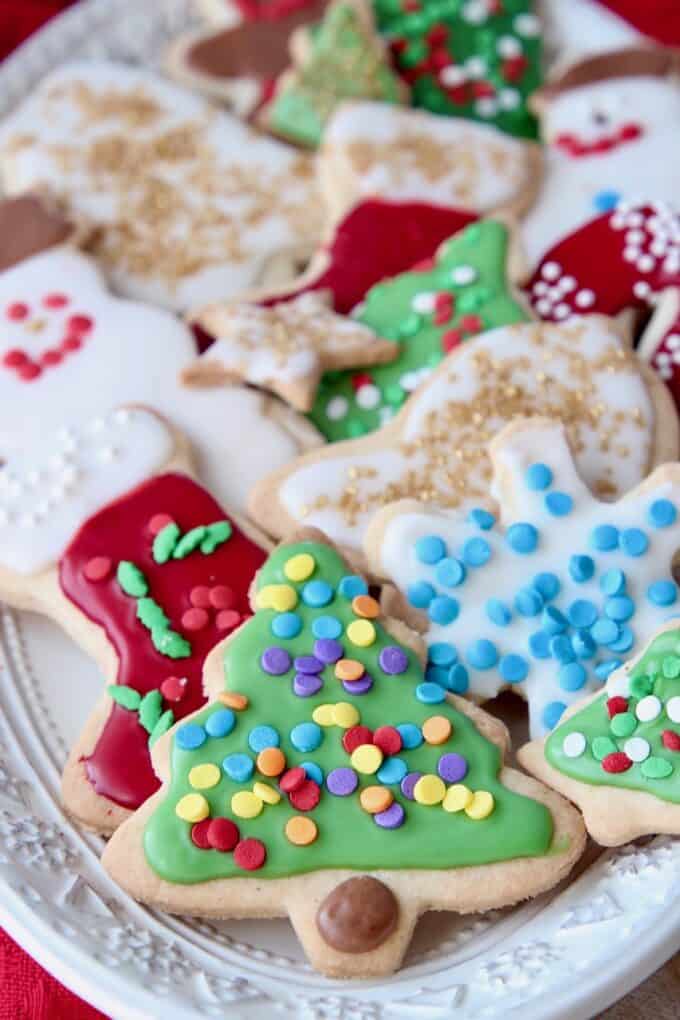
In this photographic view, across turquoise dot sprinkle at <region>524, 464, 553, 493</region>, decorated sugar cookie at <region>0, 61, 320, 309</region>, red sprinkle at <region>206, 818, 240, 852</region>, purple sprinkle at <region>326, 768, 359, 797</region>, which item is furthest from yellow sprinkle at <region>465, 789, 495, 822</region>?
decorated sugar cookie at <region>0, 61, 320, 309</region>

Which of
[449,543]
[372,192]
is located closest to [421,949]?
[449,543]

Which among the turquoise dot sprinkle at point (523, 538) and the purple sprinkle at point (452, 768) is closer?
the purple sprinkle at point (452, 768)

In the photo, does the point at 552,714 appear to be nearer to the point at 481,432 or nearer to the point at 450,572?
the point at 450,572

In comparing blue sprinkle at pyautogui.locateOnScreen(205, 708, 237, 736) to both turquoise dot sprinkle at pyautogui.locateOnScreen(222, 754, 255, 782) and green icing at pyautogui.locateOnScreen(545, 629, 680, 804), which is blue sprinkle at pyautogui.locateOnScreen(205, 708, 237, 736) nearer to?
turquoise dot sprinkle at pyautogui.locateOnScreen(222, 754, 255, 782)

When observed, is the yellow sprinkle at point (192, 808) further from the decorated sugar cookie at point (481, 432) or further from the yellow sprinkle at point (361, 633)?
the decorated sugar cookie at point (481, 432)

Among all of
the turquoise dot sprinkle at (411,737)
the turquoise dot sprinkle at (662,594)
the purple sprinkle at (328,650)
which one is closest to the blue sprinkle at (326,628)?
the purple sprinkle at (328,650)

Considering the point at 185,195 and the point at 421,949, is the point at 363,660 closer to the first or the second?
the point at 421,949
